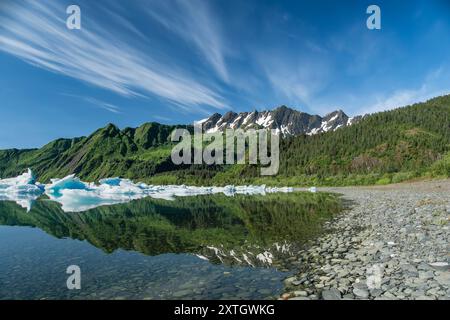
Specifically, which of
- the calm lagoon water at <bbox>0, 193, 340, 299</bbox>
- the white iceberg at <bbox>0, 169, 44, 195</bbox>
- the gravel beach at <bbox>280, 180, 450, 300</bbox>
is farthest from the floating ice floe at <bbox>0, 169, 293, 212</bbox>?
the gravel beach at <bbox>280, 180, 450, 300</bbox>

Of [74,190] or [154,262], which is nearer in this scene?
[154,262]

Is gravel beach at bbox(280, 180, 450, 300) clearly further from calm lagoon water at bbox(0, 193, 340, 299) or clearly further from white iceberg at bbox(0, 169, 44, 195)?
white iceberg at bbox(0, 169, 44, 195)

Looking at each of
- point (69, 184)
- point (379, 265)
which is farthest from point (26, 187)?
point (379, 265)

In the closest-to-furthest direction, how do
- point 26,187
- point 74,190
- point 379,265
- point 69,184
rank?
1. point 379,265
2. point 74,190
3. point 69,184
4. point 26,187

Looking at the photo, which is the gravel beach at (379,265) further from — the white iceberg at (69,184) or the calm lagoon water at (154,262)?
the white iceberg at (69,184)

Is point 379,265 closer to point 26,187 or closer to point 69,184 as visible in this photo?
point 69,184

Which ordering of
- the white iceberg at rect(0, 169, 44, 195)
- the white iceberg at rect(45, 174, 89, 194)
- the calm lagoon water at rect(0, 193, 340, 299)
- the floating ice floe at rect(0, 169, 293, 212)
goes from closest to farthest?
1. the calm lagoon water at rect(0, 193, 340, 299)
2. the floating ice floe at rect(0, 169, 293, 212)
3. the white iceberg at rect(45, 174, 89, 194)
4. the white iceberg at rect(0, 169, 44, 195)

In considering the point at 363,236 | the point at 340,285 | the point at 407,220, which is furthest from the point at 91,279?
the point at 407,220

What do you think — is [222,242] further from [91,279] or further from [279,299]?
[279,299]

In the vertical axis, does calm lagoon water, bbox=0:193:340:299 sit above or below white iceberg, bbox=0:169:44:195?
below

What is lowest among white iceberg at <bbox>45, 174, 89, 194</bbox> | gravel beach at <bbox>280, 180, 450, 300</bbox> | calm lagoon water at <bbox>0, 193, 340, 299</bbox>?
calm lagoon water at <bbox>0, 193, 340, 299</bbox>

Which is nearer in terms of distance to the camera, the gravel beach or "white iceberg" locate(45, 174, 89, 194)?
the gravel beach

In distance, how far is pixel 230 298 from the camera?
1101cm
